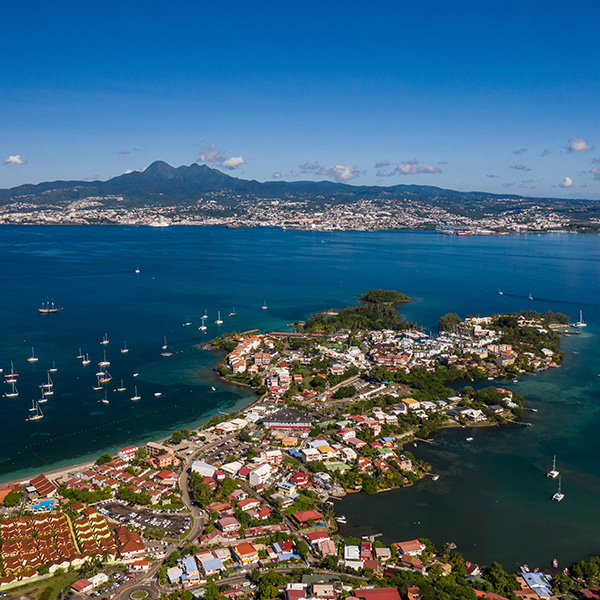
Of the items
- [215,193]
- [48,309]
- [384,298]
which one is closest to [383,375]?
[384,298]

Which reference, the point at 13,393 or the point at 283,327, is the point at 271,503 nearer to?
the point at 13,393

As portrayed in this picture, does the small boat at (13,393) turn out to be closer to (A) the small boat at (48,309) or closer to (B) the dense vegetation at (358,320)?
(A) the small boat at (48,309)

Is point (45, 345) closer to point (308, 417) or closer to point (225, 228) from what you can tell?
point (308, 417)

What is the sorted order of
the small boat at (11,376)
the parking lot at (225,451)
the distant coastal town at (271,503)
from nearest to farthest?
1. the distant coastal town at (271,503)
2. the parking lot at (225,451)
3. the small boat at (11,376)

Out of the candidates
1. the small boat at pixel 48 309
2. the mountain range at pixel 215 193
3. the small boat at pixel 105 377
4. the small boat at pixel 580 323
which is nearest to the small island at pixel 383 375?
the small boat at pixel 580 323

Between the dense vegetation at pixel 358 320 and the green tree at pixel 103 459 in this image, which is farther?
the dense vegetation at pixel 358 320

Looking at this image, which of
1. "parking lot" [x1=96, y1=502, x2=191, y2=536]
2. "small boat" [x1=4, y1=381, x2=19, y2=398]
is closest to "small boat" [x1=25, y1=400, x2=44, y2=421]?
"small boat" [x1=4, y1=381, x2=19, y2=398]

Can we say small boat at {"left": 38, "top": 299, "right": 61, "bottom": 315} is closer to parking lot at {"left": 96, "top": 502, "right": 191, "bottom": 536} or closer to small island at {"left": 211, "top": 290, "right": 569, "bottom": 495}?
small island at {"left": 211, "top": 290, "right": 569, "bottom": 495}
